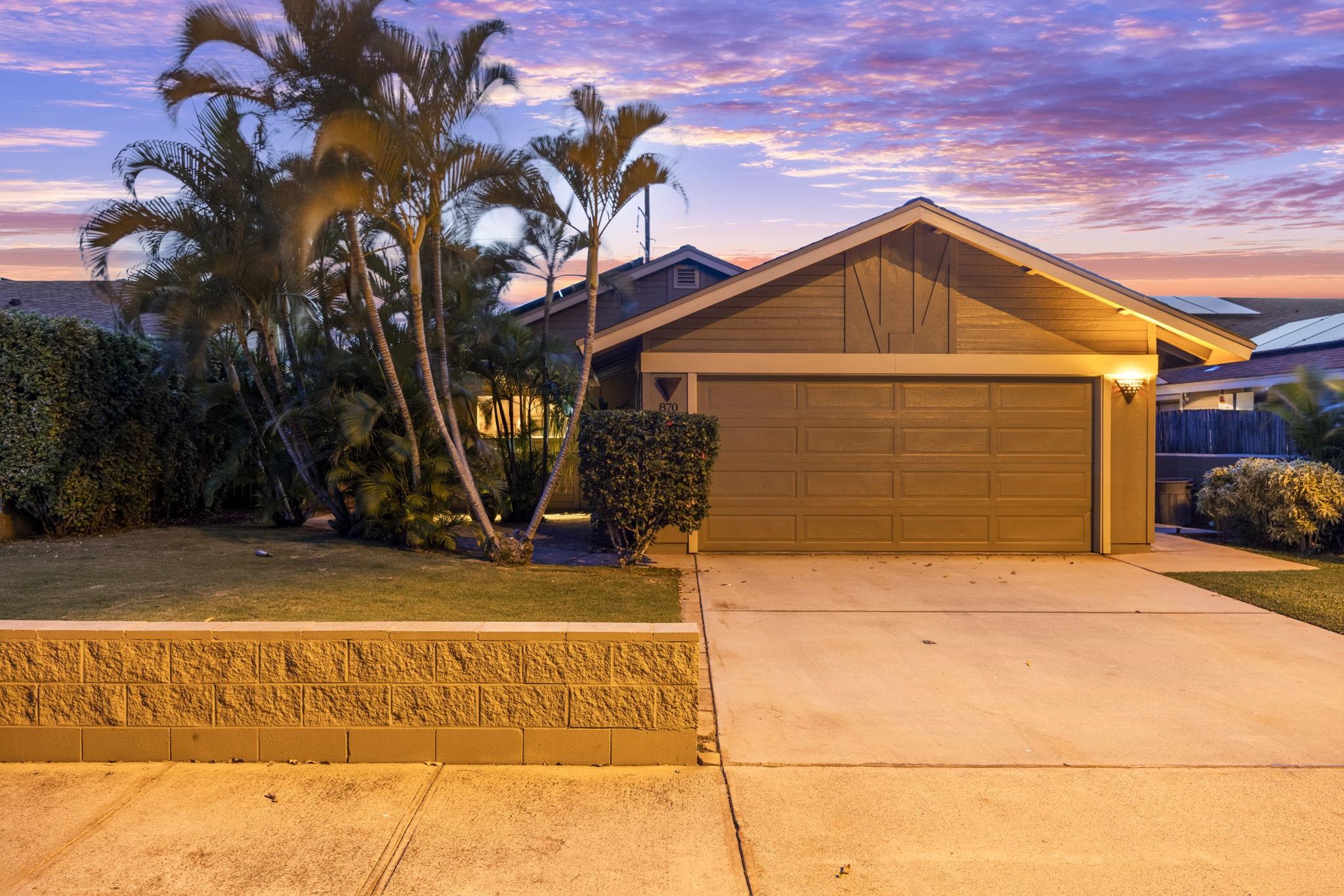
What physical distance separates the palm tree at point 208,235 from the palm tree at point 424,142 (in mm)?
1950

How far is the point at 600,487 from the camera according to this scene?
9.88 metres

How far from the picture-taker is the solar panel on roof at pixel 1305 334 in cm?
2115

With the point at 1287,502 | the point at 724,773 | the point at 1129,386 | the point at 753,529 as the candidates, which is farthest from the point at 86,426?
the point at 1287,502

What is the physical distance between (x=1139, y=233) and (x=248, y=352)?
623 inches

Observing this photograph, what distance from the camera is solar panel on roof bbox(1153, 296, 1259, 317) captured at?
27766mm

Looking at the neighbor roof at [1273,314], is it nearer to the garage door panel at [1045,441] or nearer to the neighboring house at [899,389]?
the garage door panel at [1045,441]

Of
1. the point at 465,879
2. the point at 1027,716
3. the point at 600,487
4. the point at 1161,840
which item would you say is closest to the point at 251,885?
the point at 465,879

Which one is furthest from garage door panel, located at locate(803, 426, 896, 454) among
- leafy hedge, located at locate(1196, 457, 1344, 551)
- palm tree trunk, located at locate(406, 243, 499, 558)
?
leafy hedge, located at locate(1196, 457, 1344, 551)

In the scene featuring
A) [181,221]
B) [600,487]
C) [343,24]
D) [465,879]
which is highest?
[343,24]

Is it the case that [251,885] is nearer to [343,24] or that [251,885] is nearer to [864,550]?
[343,24]

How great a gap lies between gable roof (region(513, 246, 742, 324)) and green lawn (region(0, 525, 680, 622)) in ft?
23.2

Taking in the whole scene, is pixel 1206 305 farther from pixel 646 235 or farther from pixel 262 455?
→ pixel 262 455

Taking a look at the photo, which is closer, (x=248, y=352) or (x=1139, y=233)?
(x=248, y=352)

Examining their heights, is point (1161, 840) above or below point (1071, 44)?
below
